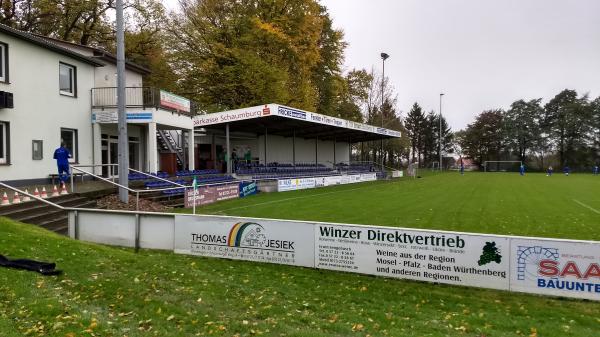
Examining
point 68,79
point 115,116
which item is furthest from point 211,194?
point 68,79

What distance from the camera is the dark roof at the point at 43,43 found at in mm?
15908

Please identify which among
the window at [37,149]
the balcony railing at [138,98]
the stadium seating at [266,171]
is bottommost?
the stadium seating at [266,171]

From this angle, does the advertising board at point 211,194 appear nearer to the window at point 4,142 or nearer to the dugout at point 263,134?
the dugout at point 263,134

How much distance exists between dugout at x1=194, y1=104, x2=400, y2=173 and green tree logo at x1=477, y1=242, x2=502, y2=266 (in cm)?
1929

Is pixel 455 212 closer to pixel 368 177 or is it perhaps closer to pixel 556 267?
pixel 556 267

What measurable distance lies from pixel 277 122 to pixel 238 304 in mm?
25777

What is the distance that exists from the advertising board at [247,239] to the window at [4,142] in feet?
34.1

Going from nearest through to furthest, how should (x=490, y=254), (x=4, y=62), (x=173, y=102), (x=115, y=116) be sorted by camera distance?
(x=490, y=254)
(x=4, y=62)
(x=115, y=116)
(x=173, y=102)

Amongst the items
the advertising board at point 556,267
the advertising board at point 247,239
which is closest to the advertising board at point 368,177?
the advertising board at point 247,239

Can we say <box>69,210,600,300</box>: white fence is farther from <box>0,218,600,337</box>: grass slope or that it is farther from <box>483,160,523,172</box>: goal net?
<box>483,160,523,172</box>: goal net

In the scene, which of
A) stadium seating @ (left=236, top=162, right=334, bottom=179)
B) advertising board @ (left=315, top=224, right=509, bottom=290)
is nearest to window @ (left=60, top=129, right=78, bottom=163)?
stadium seating @ (left=236, top=162, right=334, bottom=179)

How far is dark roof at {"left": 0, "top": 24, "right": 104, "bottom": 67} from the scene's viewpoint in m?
15.9

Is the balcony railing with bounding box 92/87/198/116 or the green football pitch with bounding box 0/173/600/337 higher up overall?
the balcony railing with bounding box 92/87/198/116

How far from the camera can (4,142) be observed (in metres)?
16.2
